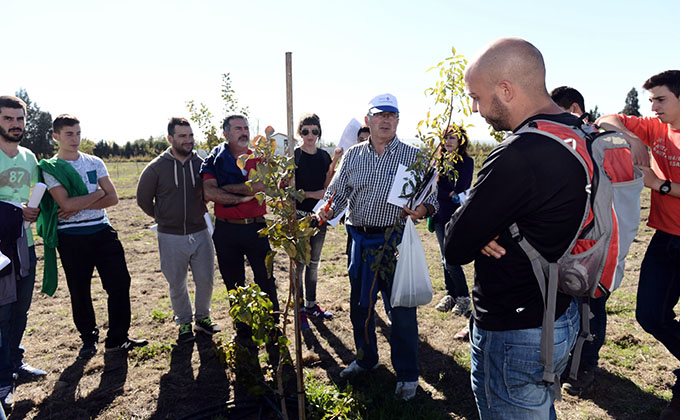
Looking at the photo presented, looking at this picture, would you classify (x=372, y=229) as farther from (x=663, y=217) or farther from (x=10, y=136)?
(x=10, y=136)

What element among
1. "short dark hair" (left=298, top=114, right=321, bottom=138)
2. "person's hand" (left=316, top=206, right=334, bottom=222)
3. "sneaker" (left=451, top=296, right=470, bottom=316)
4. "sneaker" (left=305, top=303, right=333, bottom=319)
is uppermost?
"short dark hair" (left=298, top=114, right=321, bottom=138)

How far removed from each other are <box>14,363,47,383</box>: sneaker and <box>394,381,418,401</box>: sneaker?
10.4ft

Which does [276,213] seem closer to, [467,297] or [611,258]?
[611,258]

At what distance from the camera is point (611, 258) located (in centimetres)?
161

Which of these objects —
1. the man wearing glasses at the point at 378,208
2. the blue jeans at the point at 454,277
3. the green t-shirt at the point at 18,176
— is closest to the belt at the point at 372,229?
the man wearing glasses at the point at 378,208

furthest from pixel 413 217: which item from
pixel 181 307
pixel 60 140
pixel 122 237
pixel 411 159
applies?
pixel 122 237

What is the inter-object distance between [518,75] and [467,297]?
3.86 m

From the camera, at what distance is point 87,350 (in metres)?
4.31

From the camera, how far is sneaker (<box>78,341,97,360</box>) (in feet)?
14.0

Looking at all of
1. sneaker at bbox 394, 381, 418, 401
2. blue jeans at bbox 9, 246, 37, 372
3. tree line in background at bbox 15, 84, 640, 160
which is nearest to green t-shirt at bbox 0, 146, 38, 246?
blue jeans at bbox 9, 246, 37, 372

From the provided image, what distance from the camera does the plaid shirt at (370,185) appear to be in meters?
3.45

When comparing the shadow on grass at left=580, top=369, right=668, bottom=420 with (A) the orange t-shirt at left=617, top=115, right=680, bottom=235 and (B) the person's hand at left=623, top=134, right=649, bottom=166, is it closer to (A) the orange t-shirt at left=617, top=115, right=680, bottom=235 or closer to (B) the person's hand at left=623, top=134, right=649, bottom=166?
(A) the orange t-shirt at left=617, top=115, right=680, bottom=235

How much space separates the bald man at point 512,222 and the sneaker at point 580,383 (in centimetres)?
197

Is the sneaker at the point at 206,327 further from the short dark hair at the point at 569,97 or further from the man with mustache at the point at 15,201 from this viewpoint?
the short dark hair at the point at 569,97
